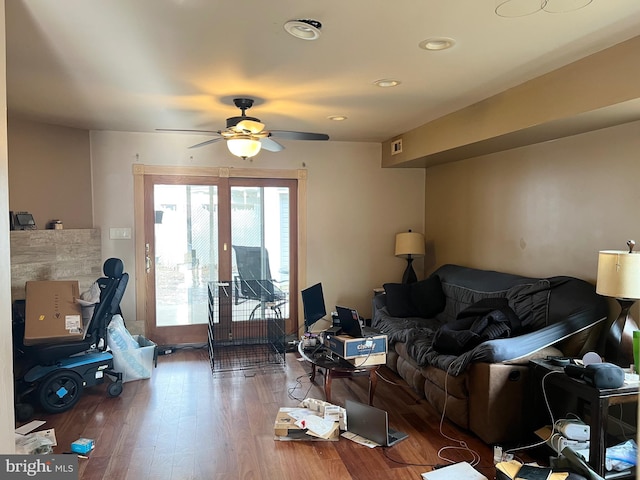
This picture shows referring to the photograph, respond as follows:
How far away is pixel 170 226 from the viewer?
17.1 ft

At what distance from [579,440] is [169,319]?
4199mm

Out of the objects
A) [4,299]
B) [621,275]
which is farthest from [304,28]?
[621,275]

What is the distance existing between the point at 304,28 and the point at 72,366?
3.14 m

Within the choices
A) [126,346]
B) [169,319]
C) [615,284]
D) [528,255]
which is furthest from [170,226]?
[615,284]

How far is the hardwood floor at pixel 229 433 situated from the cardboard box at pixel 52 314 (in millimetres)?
582

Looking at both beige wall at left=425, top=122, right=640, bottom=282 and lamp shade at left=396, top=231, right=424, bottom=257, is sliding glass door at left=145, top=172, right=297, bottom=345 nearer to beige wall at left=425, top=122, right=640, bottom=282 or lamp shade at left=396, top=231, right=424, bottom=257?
lamp shade at left=396, top=231, right=424, bottom=257

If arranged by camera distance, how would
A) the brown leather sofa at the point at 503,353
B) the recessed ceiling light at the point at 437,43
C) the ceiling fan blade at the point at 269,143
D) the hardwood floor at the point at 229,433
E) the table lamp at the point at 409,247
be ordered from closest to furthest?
the recessed ceiling light at the point at 437,43
the hardwood floor at the point at 229,433
the brown leather sofa at the point at 503,353
the ceiling fan blade at the point at 269,143
the table lamp at the point at 409,247

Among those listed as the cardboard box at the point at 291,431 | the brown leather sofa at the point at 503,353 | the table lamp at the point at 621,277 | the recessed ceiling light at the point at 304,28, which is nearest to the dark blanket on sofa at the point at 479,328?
the brown leather sofa at the point at 503,353

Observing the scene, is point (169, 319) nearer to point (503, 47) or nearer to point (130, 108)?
point (130, 108)

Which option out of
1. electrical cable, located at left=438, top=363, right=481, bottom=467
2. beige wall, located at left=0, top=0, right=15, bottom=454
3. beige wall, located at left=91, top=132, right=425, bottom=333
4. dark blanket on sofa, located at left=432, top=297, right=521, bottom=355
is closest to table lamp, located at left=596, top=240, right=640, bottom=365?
dark blanket on sofa, located at left=432, top=297, right=521, bottom=355

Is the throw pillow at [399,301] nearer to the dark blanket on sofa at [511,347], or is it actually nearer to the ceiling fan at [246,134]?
the dark blanket on sofa at [511,347]

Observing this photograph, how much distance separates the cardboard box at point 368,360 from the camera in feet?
11.0

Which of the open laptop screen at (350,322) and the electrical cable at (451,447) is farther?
the open laptop screen at (350,322)

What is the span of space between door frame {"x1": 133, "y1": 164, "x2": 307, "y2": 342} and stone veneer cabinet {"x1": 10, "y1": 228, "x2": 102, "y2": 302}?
42cm
